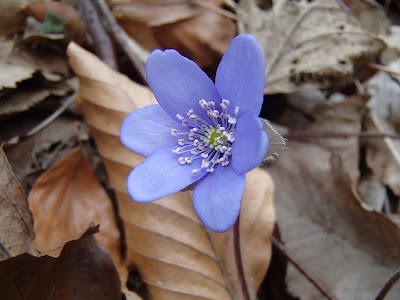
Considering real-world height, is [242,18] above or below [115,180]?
above

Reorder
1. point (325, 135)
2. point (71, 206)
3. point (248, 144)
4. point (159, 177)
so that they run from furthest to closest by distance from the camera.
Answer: point (325, 135)
point (71, 206)
point (159, 177)
point (248, 144)

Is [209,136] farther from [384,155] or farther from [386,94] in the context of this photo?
[386,94]

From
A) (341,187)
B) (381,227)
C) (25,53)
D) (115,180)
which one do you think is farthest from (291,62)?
(25,53)

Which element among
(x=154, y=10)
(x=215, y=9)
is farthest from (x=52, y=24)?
(x=215, y=9)

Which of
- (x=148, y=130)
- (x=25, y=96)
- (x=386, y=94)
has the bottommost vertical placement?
A: (x=25, y=96)

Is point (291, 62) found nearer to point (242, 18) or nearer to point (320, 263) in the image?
point (242, 18)

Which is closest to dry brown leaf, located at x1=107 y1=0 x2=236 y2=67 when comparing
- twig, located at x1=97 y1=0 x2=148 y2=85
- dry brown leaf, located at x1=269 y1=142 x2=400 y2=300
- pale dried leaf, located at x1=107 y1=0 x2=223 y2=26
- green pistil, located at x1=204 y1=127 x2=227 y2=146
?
pale dried leaf, located at x1=107 y1=0 x2=223 y2=26
